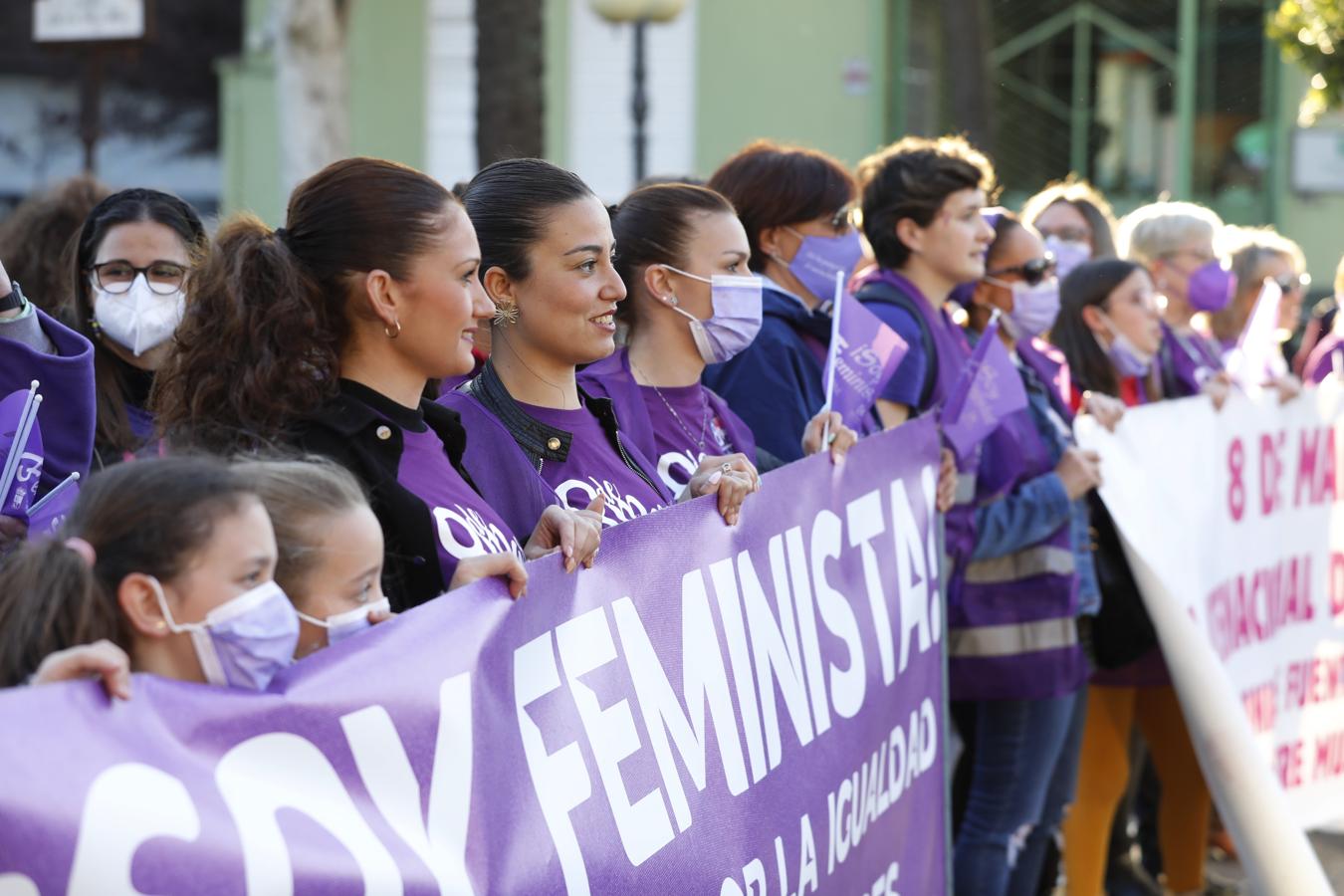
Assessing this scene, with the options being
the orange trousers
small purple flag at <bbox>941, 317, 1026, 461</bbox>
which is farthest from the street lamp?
small purple flag at <bbox>941, 317, 1026, 461</bbox>

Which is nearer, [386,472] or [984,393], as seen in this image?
[386,472]

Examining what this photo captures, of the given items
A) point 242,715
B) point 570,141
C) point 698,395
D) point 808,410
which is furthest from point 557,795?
point 570,141

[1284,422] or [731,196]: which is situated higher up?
[731,196]

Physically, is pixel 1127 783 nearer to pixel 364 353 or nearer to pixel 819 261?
pixel 819 261

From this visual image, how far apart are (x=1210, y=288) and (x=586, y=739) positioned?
4454 millimetres

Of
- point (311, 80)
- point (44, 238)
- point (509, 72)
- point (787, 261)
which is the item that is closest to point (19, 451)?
point (44, 238)

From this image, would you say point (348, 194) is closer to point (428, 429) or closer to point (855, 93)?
point (428, 429)

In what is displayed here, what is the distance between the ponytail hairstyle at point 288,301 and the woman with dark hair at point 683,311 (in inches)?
39.5

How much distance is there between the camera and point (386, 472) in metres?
2.68

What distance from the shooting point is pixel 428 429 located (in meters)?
2.87

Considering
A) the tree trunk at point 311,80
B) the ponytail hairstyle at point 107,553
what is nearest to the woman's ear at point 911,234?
the ponytail hairstyle at point 107,553

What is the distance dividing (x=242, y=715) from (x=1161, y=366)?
4700mm

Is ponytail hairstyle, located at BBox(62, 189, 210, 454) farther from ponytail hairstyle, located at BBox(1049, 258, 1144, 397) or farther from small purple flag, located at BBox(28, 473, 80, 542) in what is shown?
ponytail hairstyle, located at BBox(1049, 258, 1144, 397)

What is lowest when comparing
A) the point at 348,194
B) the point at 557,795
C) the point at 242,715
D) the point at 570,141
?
the point at 557,795
